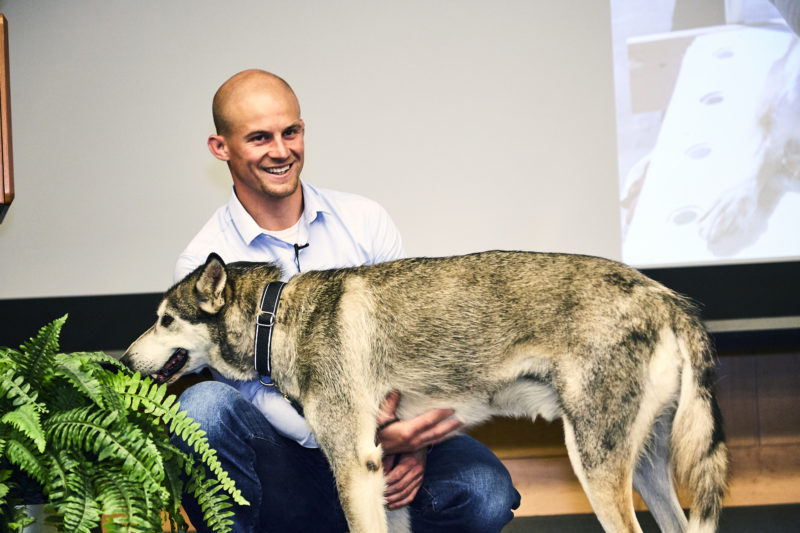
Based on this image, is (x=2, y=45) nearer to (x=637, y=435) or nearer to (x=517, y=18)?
(x=637, y=435)

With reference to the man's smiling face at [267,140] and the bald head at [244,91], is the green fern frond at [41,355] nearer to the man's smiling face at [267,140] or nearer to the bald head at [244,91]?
the man's smiling face at [267,140]

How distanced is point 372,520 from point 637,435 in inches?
32.9

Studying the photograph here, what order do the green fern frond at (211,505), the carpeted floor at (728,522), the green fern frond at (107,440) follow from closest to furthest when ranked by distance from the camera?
the green fern frond at (107,440) → the green fern frond at (211,505) → the carpeted floor at (728,522)

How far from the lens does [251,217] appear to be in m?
2.79

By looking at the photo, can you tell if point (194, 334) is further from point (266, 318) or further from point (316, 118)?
point (316, 118)

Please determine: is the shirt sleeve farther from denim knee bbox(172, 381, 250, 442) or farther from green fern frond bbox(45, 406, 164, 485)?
green fern frond bbox(45, 406, 164, 485)

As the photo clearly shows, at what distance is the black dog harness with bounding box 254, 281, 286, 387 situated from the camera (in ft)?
7.61

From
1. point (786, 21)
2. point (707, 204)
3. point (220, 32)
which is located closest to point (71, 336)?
point (220, 32)

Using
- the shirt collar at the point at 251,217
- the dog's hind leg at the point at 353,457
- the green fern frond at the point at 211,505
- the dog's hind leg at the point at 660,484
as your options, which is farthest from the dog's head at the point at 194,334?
the dog's hind leg at the point at 660,484

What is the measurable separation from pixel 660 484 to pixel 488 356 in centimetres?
72

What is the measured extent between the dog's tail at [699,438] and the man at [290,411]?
0.70m

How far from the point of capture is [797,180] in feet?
14.3

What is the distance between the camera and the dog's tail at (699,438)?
6.46 feet

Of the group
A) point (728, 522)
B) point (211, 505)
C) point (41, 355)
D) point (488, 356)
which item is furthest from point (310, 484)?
point (728, 522)
